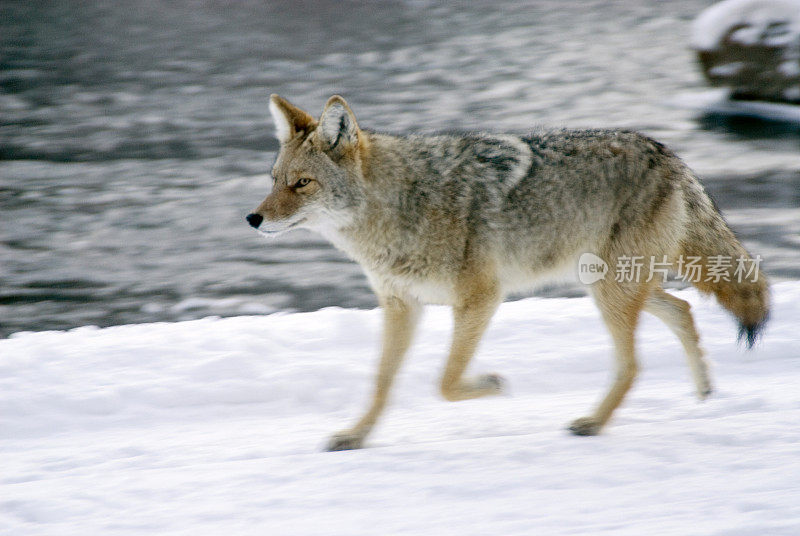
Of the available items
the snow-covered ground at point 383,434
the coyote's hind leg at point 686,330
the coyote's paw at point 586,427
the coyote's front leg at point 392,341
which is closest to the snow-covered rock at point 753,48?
the snow-covered ground at point 383,434

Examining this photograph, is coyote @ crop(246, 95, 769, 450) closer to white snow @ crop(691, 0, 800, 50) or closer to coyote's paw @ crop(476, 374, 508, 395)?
coyote's paw @ crop(476, 374, 508, 395)

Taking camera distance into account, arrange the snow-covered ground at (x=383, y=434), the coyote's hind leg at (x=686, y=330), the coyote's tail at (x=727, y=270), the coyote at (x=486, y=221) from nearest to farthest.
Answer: the snow-covered ground at (x=383, y=434), the coyote at (x=486, y=221), the coyote's tail at (x=727, y=270), the coyote's hind leg at (x=686, y=330)

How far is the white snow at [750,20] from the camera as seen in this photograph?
13.1m

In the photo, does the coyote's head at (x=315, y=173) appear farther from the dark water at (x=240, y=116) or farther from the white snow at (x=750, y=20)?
the white snow at (x=750, y=20)

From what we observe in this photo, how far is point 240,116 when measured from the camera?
1534 cm

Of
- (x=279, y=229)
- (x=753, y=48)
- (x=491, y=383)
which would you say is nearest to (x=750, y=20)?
(x=753, y=48)

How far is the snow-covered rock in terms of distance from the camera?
519 inches

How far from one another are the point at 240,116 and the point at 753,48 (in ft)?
24.6

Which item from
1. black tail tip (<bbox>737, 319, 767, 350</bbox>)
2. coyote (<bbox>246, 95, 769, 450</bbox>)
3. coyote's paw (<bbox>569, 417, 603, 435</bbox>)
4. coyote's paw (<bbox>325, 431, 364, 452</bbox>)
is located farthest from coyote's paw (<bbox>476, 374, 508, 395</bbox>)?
black tail tip (<bbox>737, 319, 767, 350</bbox>)

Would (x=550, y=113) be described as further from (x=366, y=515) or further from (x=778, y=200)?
(x=366, y=515)

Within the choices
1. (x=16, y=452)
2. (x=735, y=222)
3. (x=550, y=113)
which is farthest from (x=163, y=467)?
(x=550, y=113)

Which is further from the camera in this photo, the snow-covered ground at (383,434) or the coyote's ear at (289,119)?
the coyote's ear at (289,119)

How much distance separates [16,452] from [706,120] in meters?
Result: 11.2

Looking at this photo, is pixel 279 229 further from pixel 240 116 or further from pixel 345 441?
pixel 240 116
